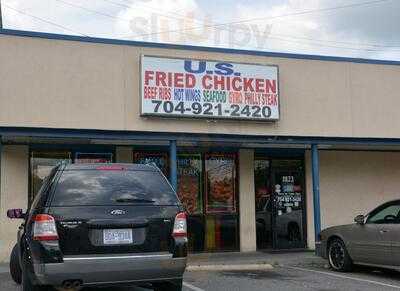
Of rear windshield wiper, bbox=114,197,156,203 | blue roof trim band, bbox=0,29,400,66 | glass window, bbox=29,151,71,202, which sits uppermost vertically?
blue roof trim band, bbox=0,29,400,66

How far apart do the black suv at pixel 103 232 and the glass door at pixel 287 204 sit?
30.8 feet

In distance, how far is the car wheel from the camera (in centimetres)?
1173

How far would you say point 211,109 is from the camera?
14.3 meters

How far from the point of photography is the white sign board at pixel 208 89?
13922 millimetres

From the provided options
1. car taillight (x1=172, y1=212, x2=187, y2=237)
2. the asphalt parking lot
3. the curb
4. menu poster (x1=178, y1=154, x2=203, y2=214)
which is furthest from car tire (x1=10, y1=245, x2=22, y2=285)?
menu poster (x1=178, y1=154, x2=203, y2=214)

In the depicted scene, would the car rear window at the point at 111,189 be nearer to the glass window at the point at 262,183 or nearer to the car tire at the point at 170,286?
the car tire at the point at 170,286

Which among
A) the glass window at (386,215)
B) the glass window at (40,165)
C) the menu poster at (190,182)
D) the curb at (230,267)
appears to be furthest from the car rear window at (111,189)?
the menu poster at (190,182)

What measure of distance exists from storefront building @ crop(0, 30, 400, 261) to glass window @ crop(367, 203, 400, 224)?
128 inches

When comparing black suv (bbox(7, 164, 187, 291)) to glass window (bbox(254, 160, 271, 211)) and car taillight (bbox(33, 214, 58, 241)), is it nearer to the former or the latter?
car taillight (bbox(33, 214, 58, 241))

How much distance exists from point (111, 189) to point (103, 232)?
→ 21.3 inches

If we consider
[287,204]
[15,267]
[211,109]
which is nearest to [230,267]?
[211,109]

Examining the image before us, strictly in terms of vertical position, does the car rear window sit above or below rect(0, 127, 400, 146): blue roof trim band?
below

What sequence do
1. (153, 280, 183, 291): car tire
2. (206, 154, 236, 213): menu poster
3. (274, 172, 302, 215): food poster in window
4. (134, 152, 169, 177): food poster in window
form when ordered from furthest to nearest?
(274, 172, 302, 215): food poster in window → (206, 154, 236, 213): menu poster → (134, 152, 169, 177): food poster in window → (153, 280, 183, 291): car tire

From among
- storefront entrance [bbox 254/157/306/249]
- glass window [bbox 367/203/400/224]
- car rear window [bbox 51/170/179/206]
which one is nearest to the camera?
car rear window [bbox 51/170/179/206]
